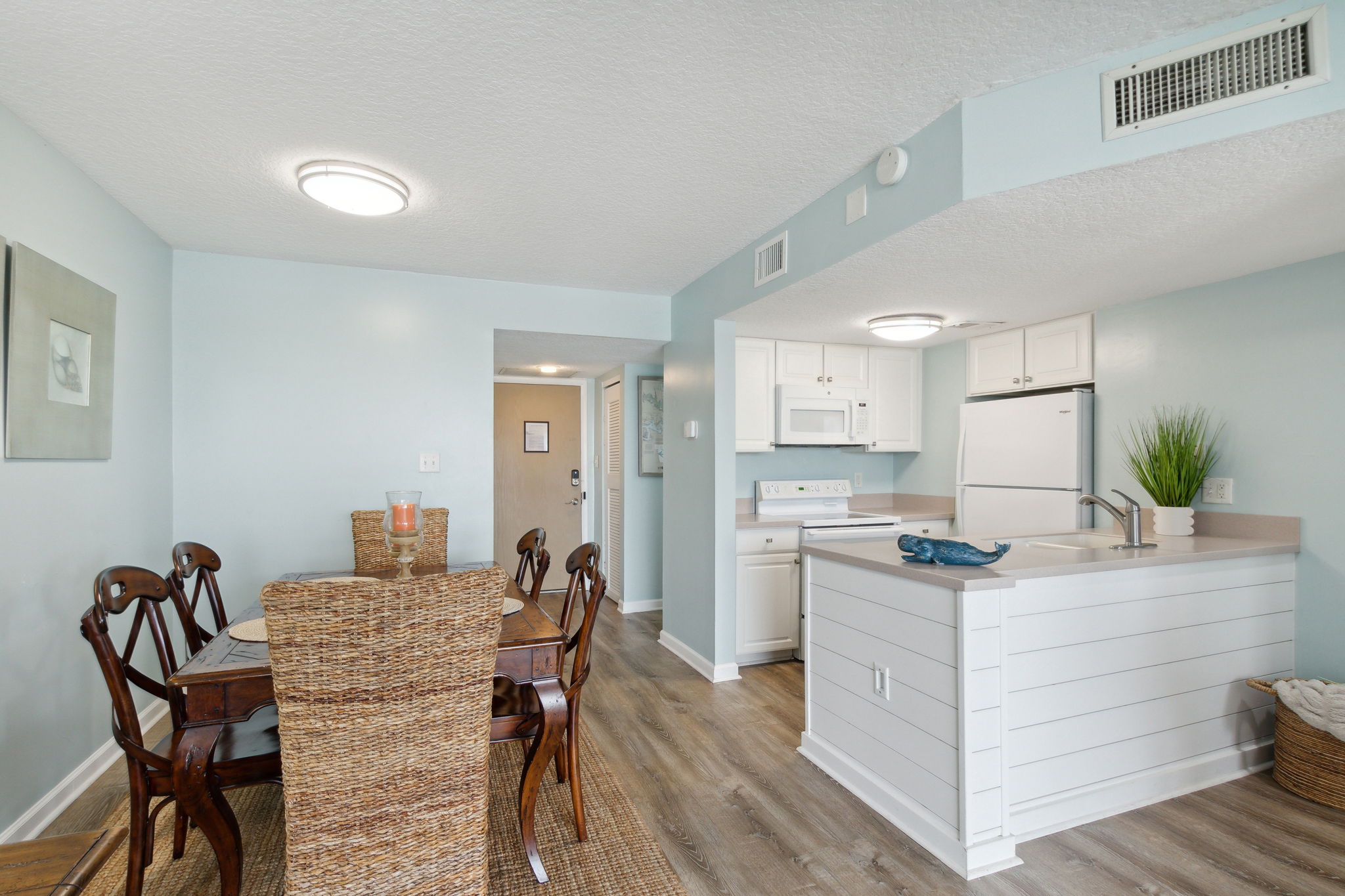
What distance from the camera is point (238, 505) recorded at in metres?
3.37

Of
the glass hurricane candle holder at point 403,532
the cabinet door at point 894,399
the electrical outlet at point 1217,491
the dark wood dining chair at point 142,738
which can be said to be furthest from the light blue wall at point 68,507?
the electrical outlet at point 1217,491

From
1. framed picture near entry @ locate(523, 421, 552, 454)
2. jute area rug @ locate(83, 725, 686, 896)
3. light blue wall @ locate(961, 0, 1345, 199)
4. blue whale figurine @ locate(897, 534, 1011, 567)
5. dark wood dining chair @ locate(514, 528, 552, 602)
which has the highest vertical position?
light blue wall @ locate(961, 0, 1345, 199)

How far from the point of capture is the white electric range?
13.0 feet

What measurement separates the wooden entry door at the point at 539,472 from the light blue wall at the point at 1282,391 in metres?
4.25

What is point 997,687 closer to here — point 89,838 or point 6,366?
point 89,838

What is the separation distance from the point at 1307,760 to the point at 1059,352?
2.04 m

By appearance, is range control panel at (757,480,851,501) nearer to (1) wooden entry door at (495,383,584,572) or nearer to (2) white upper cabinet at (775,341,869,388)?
(2) white upper cabinet at (775,341,869,388)

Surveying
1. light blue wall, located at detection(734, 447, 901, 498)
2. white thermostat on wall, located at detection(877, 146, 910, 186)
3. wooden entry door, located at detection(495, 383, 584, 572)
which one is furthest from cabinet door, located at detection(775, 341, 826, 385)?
wooden entry door, located at detection(495, 383, 584, 572)

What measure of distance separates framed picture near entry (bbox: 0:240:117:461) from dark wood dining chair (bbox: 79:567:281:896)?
2.22 ft

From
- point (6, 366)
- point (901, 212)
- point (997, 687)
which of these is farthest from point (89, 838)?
point (901, 212)

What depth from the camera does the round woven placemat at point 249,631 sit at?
1.92 metres

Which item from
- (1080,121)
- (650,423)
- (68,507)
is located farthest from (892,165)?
(650,423)

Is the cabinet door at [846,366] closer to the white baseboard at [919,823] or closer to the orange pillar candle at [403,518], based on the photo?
the white baseboard at [919,823]

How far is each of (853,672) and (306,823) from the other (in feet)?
5.87
